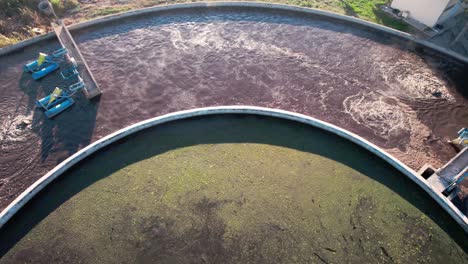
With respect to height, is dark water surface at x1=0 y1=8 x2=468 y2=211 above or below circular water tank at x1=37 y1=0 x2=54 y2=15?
below

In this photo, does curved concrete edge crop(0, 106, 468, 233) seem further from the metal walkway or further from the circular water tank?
the circular water tank

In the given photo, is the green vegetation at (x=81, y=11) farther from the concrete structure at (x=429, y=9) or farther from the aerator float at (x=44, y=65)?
the aerator float at (x=44, y=65)

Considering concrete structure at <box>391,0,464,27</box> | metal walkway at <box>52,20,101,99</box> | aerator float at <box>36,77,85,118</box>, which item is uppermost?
concrete structure at <box>391,0,464,27</box>

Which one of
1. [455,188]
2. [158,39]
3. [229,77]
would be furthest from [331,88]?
[158,39]

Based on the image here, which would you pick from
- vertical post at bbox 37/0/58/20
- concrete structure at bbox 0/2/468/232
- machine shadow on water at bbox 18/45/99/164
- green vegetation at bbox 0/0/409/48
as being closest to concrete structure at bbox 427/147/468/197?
Result: concrete structure at bbox 0/2/468/232

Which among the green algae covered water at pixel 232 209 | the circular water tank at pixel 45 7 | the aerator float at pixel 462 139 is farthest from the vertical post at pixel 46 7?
the aerator float at pixel 462 139

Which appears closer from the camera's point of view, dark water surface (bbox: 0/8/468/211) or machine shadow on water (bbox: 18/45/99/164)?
machine shadow on water (bbox: 18/45/99/164)
